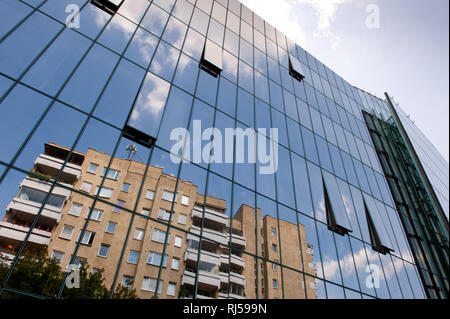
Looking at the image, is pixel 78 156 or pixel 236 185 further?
pixel 236 185

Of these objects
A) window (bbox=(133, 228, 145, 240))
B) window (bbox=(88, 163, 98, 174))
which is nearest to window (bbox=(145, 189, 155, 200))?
window (bbox=(133, 228, 145, 240))

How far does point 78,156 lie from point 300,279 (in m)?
10.9

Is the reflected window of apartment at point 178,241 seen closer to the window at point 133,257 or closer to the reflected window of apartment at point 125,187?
the window at point 133,257

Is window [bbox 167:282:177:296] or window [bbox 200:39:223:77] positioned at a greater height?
window [bbox 200:39:223:77]

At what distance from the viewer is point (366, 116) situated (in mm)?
30969

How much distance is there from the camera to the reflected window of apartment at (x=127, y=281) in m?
9.54

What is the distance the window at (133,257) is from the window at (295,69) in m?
19.6

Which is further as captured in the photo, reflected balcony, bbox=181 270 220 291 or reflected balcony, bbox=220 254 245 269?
reflected balcony, bbox=220 254 245 269

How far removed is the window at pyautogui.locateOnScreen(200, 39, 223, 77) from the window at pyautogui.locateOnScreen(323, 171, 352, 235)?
31.8ft

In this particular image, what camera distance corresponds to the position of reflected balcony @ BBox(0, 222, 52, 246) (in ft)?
26.9

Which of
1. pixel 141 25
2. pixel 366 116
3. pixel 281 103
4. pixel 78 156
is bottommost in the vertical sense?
pixel 78 156

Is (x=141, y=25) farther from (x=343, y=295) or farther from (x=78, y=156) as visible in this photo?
(x=343, y=295)

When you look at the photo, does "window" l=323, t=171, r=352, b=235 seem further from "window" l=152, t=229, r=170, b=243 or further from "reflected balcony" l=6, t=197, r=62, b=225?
"reflected balcony" l=6, t=197, r=62, b=225
